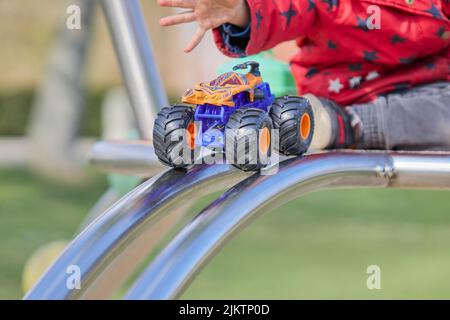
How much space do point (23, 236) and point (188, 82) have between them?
135 centimetres

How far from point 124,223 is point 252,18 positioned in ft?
0.70

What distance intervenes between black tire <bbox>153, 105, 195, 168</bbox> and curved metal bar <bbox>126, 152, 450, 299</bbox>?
0.04 m

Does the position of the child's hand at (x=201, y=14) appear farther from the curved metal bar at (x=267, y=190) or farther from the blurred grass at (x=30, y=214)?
the blurred grass at (x=30, y=214)

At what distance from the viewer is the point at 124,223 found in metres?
0.55

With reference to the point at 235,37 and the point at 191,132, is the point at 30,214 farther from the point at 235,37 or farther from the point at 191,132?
the point at 191,132

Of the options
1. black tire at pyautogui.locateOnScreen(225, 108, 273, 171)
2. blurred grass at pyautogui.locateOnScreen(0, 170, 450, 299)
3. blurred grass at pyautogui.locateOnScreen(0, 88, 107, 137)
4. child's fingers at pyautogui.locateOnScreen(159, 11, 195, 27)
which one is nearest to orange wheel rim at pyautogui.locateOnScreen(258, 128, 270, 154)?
black tire at pyautogui.locateOnScreen(225, 108, 273, 171)

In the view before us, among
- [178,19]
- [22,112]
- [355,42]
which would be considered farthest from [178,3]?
[22,112]

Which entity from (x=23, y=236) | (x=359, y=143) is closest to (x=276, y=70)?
(x=359, y=143)

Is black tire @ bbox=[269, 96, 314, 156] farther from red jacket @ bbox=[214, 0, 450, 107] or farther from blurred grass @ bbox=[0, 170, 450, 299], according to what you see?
blurred grass @ bbox=[0, 170, 450, 299]

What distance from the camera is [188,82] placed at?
4.23 metres

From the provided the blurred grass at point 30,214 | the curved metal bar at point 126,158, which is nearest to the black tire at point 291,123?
the curved metal bar at point 126,158
